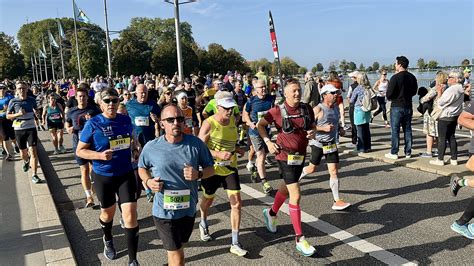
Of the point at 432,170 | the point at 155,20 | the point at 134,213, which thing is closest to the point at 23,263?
the point at 134,213

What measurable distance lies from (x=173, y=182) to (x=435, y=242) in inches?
126

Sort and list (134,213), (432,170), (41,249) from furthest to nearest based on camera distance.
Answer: (432,170) < (41,249) < (134,213)

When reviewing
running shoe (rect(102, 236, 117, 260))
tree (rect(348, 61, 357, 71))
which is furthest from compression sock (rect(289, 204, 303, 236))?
tree (rect(348, 61, 357, 71))

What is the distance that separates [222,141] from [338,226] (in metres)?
1.94

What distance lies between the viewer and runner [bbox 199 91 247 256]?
4.41 meters

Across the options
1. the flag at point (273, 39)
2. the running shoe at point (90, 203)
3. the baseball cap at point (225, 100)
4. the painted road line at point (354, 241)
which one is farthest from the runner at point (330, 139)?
the flag at point (273, 39)

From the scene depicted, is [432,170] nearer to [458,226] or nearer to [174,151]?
[458,226]

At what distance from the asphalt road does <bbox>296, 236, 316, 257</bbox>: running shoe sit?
0.06 m

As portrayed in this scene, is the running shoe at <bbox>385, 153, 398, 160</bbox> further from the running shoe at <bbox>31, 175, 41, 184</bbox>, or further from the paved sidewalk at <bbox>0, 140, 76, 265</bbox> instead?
the running shoe at <bbox>31, 175, 41, 184</bbox>

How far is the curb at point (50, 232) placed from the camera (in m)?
4.21

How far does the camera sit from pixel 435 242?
450 cm

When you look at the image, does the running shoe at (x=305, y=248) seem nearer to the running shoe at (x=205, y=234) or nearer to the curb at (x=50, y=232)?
the running shoe at (x=205, y=234)

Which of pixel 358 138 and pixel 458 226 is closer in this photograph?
pixel 458 226

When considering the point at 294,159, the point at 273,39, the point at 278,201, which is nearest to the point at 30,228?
the point at 278,201
